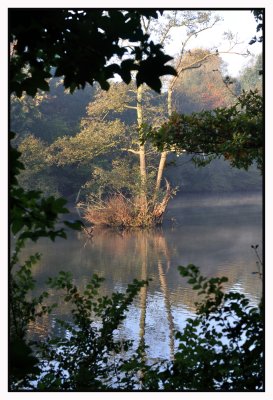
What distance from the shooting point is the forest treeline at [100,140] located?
18.9 metres

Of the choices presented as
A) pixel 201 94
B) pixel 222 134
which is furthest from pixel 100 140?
pixel 222 134

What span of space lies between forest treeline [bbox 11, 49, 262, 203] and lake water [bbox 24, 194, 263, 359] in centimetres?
185

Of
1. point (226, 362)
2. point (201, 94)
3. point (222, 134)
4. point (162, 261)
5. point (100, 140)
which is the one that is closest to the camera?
point (226, 362)

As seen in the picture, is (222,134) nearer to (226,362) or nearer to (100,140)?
(226,362)

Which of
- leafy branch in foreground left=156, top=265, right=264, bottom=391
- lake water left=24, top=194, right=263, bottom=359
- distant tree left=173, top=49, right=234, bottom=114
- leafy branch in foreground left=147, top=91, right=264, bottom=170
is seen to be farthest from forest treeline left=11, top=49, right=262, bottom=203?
leafy branch in foreground left=156, top=265, right=264, bottom=391

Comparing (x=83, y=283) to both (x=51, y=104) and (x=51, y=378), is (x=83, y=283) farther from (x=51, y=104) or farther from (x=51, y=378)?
(x=51, y=104)

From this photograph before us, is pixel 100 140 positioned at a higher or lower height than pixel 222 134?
higher

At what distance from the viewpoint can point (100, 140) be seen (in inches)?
738

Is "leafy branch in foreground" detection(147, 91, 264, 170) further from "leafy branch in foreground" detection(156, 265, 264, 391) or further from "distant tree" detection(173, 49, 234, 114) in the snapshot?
"distant tree" detection(173, 49, 234, 114)

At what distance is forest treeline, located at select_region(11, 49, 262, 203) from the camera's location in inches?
746

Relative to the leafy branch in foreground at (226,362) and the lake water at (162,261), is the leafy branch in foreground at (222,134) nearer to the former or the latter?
the leafy branch in foreground at (226,362)

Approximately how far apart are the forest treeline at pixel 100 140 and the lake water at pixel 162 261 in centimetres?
185

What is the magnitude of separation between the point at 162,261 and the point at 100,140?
233 inches
